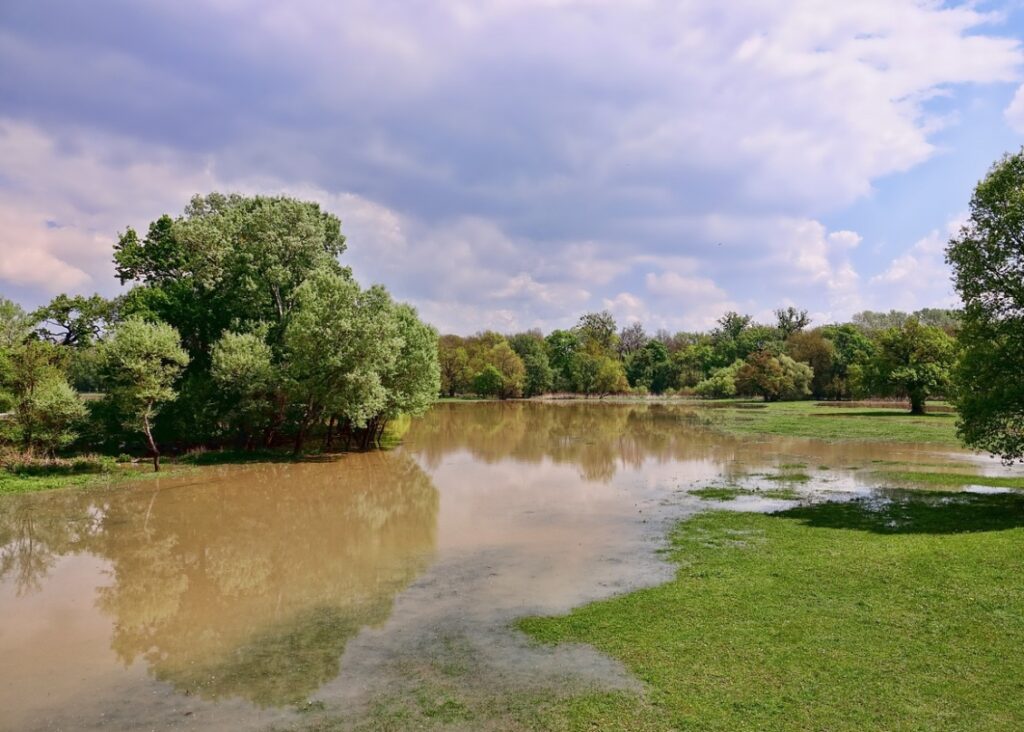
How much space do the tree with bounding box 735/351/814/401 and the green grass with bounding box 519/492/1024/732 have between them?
7417 cm

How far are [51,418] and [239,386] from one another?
8405 mm

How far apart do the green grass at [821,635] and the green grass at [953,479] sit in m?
8.67

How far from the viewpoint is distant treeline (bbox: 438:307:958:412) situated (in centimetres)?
5788

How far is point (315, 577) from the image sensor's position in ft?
49.2

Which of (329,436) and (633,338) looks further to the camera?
(633,338)

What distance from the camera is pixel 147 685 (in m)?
9.66

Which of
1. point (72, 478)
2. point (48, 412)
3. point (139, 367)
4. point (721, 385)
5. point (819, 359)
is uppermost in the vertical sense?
point (819, 359)

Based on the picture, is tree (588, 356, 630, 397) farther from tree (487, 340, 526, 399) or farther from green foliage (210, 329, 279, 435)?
green foliage (210, 329, 279, 435)

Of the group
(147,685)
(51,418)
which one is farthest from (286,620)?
(51,418)

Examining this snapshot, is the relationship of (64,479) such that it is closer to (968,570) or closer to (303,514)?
(303,514)

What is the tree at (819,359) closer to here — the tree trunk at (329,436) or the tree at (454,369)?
the tree at (454,369)

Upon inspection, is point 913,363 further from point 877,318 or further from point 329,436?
point 877,318

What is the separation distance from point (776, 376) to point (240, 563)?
8301 centimetres

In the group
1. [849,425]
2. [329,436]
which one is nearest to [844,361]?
[849,425]
